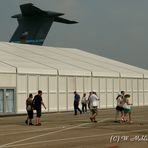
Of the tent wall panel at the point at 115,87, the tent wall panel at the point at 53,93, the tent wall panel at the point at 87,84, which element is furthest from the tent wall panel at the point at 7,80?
the tent wall panel at the point at 115,87

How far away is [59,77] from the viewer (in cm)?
3778

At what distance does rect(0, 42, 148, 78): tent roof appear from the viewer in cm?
3628

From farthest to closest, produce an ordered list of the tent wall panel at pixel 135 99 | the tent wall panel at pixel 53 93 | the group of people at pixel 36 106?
the tent wall panel at pixel 135 99
the tent wall panel at pixel 53 93
the group of people at pixel 36 106

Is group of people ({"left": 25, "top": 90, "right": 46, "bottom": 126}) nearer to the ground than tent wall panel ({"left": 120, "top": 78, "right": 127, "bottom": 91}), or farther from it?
nearer to the ground

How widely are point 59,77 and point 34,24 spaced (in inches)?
1024

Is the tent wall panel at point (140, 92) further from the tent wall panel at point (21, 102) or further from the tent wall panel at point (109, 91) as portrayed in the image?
the tent wall panel at point (21, 102)

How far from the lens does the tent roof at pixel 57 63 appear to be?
3628 cm

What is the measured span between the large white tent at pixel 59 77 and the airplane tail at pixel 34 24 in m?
10.0

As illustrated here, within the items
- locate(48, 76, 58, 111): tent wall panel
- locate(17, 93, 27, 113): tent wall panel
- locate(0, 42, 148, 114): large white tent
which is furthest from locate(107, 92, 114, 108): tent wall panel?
locate(17, 93, 27, 113): tent wall panel

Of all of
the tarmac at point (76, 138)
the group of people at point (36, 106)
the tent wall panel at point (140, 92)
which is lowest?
the tarmac at point (76, 138)

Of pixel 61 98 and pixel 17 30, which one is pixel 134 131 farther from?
pixel 17 30

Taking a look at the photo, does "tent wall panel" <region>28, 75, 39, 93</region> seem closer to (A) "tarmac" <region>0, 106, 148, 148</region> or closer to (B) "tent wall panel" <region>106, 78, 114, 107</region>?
(B) "tent wall panel" <region>106, 78, 114, 107</region>

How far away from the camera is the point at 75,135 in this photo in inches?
700

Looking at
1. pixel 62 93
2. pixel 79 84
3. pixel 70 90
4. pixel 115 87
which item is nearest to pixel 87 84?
pixel 79 84
